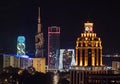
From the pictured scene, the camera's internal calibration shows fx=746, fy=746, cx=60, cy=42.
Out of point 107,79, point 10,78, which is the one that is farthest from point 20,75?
point 107,79

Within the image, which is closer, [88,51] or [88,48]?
[88,51]

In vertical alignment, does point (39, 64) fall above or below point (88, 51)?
below

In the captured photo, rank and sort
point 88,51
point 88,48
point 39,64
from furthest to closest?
point 39,64
point 88,48
point 88,51

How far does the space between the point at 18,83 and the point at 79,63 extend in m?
8.90

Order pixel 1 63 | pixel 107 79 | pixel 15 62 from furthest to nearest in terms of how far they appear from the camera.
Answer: pixel 15 62 → pixel 1 63 → pixel 107 79

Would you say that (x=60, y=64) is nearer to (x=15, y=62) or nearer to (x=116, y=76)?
(x=15, y=62)

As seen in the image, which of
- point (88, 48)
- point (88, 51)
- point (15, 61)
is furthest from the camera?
point (15, 61)

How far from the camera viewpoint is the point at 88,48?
103 m

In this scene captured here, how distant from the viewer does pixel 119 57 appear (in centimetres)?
13325

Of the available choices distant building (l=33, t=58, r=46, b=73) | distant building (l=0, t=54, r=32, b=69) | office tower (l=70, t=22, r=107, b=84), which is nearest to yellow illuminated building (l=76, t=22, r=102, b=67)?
office tower (l=70, t=22, r=107, b=84)

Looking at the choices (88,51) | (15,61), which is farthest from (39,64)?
(88,51)

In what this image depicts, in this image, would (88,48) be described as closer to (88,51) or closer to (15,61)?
(88,51)

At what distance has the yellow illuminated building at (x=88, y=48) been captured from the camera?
336 feet

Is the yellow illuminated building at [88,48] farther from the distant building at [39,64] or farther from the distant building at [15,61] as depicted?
the distant building at [39,64]
